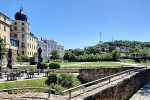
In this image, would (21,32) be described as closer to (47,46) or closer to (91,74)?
(47,46)

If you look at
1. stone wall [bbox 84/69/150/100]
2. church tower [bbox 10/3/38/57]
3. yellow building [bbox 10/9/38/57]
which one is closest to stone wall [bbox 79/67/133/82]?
stone wall [bbox 84/69/150/100]

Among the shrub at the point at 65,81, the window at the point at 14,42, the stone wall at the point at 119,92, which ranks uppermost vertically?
the window at the point at 14,42

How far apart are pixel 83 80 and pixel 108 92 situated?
16.9m

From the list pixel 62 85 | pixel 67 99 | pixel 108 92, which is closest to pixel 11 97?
pixel 67 99

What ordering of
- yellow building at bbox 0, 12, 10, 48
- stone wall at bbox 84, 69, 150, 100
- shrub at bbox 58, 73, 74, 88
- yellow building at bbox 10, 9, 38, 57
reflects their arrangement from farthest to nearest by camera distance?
yellow building at bbox 10, 9, 38, 57
yellow building at bbox 0, 12, 10, 48
shrub at bbox 58, 73, 74, 88
stone wall at bbox 84, 69, 150, 100

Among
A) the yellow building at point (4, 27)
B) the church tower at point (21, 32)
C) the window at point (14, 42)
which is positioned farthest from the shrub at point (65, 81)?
the church tower at point (21, 32)

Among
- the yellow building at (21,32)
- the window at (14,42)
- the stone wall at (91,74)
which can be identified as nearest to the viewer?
the stone wall at (91,74)

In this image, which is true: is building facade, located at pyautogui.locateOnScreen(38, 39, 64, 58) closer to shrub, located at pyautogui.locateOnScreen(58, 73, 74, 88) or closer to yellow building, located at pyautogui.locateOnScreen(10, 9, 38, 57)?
yellow building, located at pyautogui.locateOnScreen(10, 9, 38, 57)

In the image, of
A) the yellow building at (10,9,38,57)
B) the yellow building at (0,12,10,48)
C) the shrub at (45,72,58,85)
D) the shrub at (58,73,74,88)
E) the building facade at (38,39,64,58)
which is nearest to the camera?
the shrub at (45,72,58,85)

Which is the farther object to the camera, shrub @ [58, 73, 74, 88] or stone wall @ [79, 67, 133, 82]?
Answer: stone wall @ [79, 67, 133, 82]

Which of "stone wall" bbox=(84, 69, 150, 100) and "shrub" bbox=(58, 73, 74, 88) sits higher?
"stone wall" bbox=(84, 69, 150, 100)

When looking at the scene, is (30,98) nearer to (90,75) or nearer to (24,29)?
(90,75)

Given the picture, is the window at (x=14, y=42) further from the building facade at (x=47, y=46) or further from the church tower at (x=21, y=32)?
the building facade at (x=47, y=46)

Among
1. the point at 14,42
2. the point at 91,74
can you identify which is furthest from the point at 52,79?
the point at 14,42
